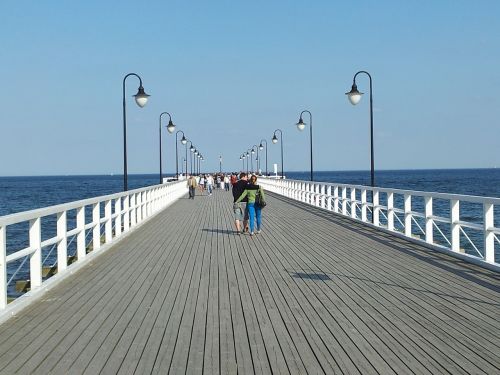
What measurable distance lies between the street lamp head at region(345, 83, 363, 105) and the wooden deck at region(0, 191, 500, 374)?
33.4ft

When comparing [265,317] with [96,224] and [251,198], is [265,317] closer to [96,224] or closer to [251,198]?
[96,224]

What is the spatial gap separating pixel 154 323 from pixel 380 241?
8.60m

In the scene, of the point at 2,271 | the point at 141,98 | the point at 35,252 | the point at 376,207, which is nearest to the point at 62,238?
the point at 35,252

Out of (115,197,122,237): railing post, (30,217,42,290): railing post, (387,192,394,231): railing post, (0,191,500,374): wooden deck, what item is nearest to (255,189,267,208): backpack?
(387,192,394,231): railing post

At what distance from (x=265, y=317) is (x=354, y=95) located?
1584 cm

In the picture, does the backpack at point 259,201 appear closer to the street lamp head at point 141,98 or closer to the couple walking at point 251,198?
the couple walking at point 251,198

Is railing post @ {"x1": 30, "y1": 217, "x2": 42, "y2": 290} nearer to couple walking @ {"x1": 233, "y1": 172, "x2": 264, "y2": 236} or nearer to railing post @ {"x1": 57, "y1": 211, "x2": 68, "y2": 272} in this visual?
railing post @ {"x1": 57, "y1": 211, "x2": 68, "y2": 272}

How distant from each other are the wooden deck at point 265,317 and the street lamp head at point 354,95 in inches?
400

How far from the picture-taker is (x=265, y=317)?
698cm

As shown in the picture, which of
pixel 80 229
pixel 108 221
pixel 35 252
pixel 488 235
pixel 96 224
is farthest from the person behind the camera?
pixel 108 221

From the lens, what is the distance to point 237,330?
21.1ft

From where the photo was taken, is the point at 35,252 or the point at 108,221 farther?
the point at 108,221

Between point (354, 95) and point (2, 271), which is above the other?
point (354, 95)

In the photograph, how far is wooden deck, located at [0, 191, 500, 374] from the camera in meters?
5.37
